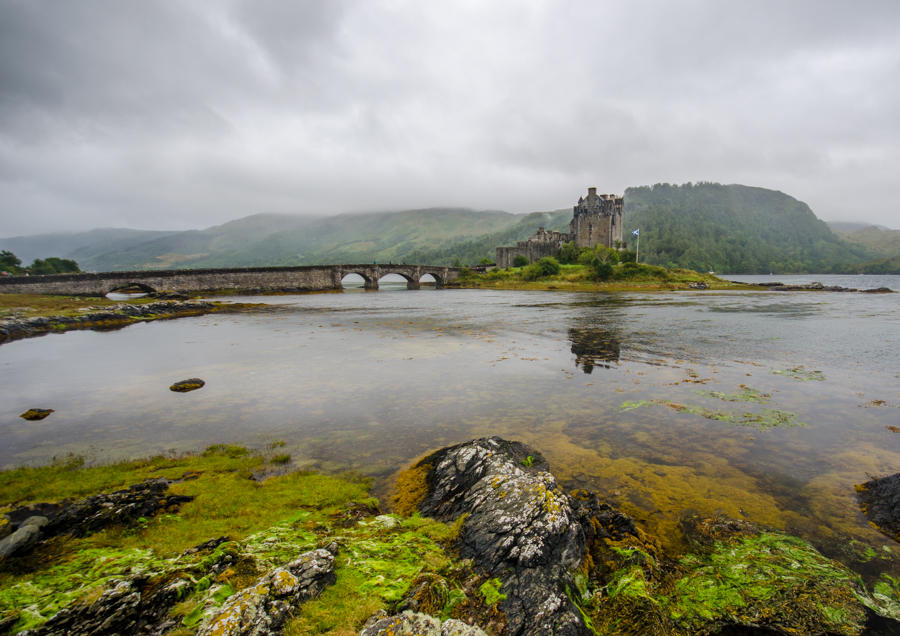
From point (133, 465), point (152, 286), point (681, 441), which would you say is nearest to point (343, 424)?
point (133, 465)

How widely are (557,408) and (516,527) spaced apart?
735 centimetres

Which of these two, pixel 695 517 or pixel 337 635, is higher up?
pixel 337 635

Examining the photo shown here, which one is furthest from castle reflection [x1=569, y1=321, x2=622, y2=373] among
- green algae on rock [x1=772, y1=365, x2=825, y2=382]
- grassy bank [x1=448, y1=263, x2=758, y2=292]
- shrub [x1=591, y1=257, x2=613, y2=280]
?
shrub [x1=591, y1=257, x2=613, y2=280]

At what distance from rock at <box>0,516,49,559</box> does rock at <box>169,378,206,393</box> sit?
32.4 ft

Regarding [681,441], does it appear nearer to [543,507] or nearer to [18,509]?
[543,507]

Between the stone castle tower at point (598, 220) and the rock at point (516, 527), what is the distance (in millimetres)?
112615

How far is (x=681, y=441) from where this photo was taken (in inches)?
392

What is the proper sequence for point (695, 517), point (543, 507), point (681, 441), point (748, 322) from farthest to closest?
point (748, 322), point (681, 441), point (695, 517), point (543, 507)

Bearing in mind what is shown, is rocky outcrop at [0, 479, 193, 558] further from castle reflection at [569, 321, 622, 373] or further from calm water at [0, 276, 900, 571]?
castle reflection at [569, 321, 622, 373]

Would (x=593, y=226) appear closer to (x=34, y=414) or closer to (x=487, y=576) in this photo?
(x=34, y=414)

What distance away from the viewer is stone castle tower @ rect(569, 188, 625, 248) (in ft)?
366

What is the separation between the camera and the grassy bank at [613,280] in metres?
87.8

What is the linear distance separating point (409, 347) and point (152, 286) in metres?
74.1

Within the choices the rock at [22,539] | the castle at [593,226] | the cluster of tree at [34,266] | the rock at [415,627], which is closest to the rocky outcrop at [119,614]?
the rock at [415,627]
